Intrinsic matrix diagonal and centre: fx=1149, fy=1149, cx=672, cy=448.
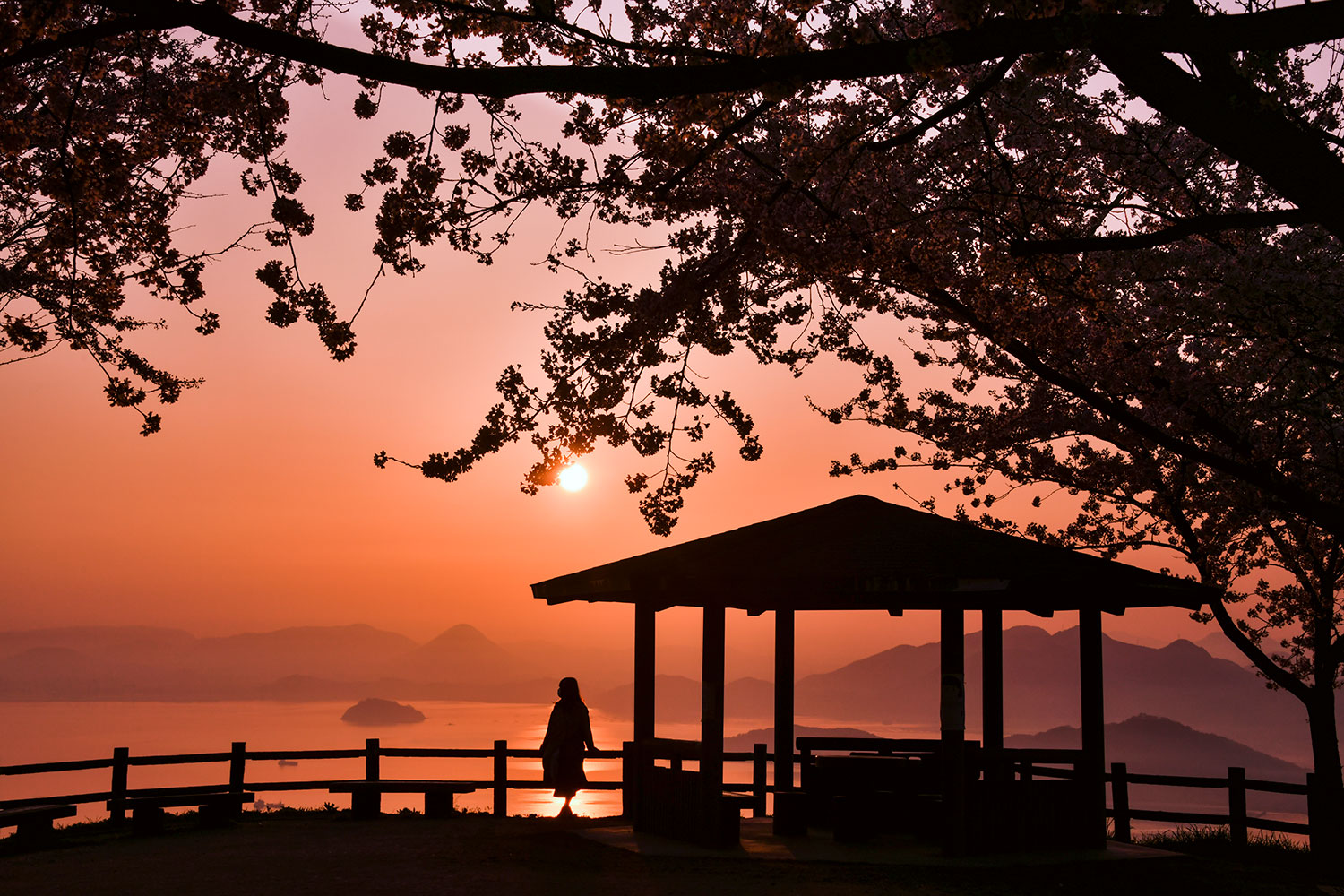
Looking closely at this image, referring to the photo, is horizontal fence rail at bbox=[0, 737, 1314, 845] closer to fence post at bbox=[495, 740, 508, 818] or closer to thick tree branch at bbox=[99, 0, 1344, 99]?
fence post at bbox=[495, 740, 508, 818]

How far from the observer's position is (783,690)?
1553 centimetres

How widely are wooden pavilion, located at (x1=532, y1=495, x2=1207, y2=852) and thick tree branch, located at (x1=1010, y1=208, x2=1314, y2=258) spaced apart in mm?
3551

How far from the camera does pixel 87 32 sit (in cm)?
690

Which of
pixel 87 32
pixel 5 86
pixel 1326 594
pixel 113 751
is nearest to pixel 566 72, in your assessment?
pixel 87 32

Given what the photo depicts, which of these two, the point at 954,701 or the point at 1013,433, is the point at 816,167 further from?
the point at 1013,433

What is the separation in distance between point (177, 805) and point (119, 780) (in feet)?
5.14

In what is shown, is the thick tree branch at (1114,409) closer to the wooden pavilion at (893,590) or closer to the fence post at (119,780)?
the wooden pavilion at (893,590)

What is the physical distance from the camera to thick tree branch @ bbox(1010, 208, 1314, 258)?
8.36 meters

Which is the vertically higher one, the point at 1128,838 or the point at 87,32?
the point at 87,32

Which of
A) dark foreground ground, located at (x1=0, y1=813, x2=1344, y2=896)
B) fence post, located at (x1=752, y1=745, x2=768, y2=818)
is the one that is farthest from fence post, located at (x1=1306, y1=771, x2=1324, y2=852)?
fence post, located at (x1=752, y1=745, x2=768, y2=818)

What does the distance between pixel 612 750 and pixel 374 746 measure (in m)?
3.62

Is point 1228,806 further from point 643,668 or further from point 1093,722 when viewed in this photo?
Result: point 643,668

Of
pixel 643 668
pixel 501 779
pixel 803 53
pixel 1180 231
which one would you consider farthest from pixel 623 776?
pixel 803 53

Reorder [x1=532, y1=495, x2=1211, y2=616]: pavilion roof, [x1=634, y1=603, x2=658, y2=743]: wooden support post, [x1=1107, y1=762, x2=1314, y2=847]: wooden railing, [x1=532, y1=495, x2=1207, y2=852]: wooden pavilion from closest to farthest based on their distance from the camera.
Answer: [x1=532, y1=495, x2=1211, y2=616]: pavilion roof
[x1=532, y1=495, x2=1207, y2=852]: wooden pavilion
[x1=634, y1=603, x2=658, y2=743]: wooden support post
[x1=1107, y1=762, x2=1314, y2=847]: wooden railing
